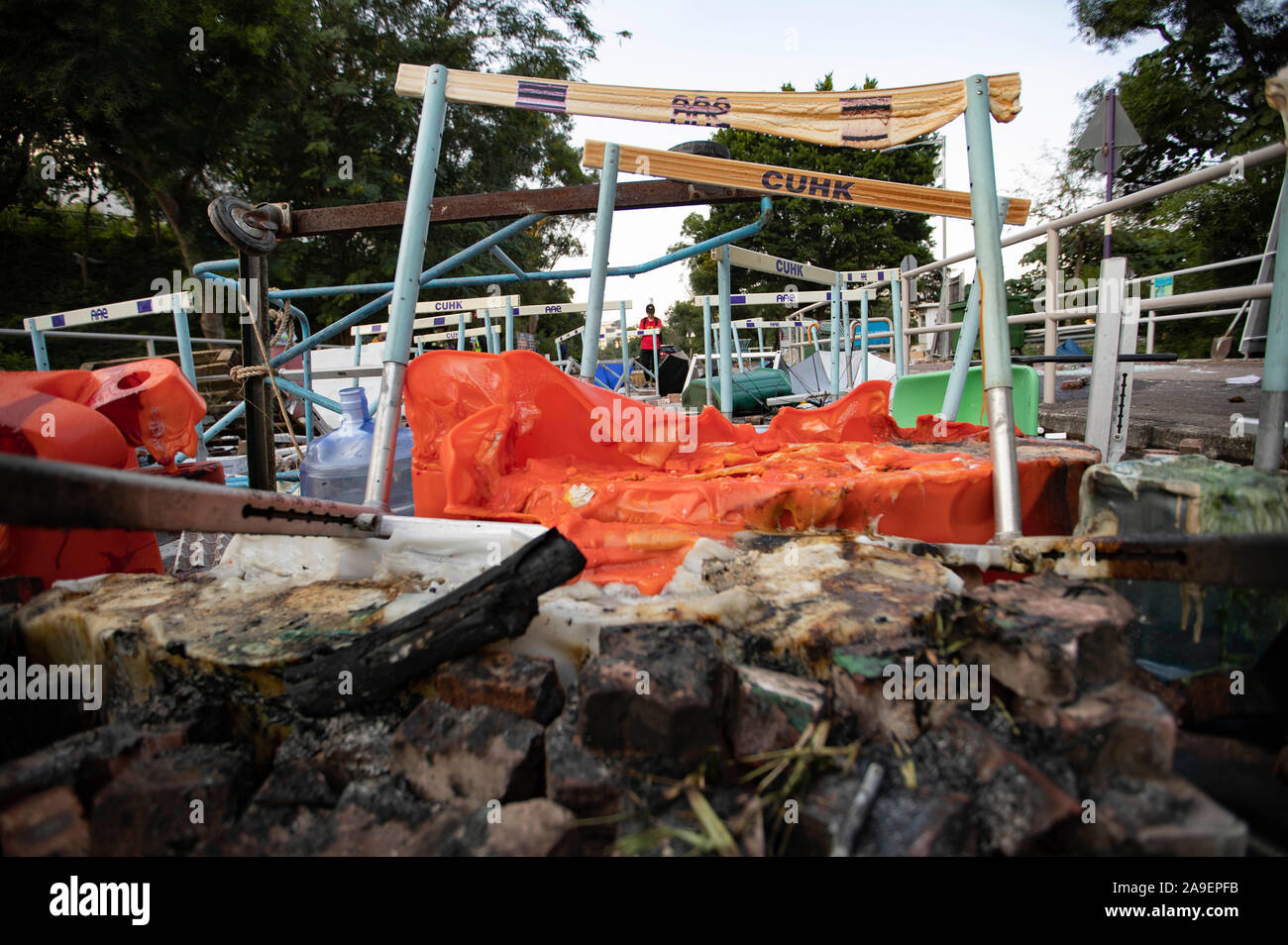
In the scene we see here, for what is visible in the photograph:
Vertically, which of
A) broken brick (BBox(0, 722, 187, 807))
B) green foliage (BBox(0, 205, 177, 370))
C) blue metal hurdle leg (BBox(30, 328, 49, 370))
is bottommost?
broken brick (BBox(0, 722, 187, 807))

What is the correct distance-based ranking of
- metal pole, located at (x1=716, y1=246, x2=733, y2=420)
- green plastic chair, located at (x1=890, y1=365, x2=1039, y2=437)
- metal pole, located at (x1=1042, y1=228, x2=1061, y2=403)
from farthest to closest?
metal pole, located at (x1=1042, y1=228, x2=1061, y2=403) < metal pole, located at (x1=716, y1=246, x2=733, y2=420) < green plastic chair, located at (x1=890, y1=365, x2=1039, y2=437)

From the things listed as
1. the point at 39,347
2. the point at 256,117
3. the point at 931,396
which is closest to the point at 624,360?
the point at 931,396

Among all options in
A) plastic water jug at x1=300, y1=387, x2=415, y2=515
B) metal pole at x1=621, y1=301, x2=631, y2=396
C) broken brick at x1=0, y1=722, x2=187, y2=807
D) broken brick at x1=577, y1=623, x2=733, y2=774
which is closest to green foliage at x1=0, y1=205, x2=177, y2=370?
metal pole at x1=621, y1=301, x2=631, y2=396

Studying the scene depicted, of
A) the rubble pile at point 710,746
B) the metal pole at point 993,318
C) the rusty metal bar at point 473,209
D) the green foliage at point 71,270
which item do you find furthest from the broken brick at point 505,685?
the green foliage at point 71,270

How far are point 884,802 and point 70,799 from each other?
1.38 metres

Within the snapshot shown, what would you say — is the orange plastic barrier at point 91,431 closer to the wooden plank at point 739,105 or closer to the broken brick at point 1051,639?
the wooden plank at point 739,105

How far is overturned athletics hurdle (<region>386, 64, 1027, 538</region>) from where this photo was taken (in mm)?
1833

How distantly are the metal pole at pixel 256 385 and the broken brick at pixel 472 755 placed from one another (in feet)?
8.49

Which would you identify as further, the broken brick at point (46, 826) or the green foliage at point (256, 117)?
the green foliage at point (256, 117)

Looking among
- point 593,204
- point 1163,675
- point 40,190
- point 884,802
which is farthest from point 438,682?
point 40,190

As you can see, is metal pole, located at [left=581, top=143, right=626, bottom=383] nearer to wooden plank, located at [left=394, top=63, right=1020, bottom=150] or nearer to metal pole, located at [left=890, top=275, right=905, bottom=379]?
wooden plank, located at [left=394, top=63, right=1020, bottom=150]

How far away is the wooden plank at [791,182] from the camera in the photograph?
112 inches

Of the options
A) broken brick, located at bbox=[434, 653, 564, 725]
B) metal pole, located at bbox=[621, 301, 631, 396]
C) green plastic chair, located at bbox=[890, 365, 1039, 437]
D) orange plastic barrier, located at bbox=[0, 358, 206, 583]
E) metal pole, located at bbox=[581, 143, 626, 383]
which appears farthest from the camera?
metal pole, located at bbox=[621, 301, 631, 396]
